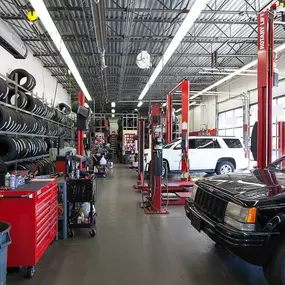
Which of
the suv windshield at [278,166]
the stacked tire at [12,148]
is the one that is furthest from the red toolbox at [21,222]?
the stacked tire at [12,148]

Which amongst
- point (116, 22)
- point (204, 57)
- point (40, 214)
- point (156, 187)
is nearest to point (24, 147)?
point (156, 187)

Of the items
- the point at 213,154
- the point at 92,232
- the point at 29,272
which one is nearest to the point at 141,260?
the point at 92,232

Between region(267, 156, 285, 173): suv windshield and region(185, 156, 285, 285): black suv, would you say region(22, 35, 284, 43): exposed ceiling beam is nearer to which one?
region(267, 156, 285, 173): suv windshield

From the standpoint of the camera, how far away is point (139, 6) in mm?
7402

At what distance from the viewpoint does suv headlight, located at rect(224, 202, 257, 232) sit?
97.5 inches

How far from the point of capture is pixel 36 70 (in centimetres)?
1156

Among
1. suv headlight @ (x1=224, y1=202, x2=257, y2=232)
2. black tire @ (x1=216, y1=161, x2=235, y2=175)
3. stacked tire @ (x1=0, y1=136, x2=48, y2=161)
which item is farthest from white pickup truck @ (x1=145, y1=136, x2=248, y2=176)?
suv headlight @ (x1=224, y1=202, x2=257, y2=232)

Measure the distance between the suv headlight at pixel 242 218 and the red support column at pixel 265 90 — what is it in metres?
2.58

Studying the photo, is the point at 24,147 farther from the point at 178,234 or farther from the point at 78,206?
the point at 178,234

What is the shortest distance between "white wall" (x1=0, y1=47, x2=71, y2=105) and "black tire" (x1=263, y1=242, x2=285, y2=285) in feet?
26.9

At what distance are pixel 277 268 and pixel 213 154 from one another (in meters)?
8.58

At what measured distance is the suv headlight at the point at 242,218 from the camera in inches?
97.5

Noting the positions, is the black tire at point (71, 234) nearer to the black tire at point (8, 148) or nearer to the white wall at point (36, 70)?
the black tire at point (8, 148)

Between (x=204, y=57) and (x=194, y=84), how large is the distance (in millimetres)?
5073
